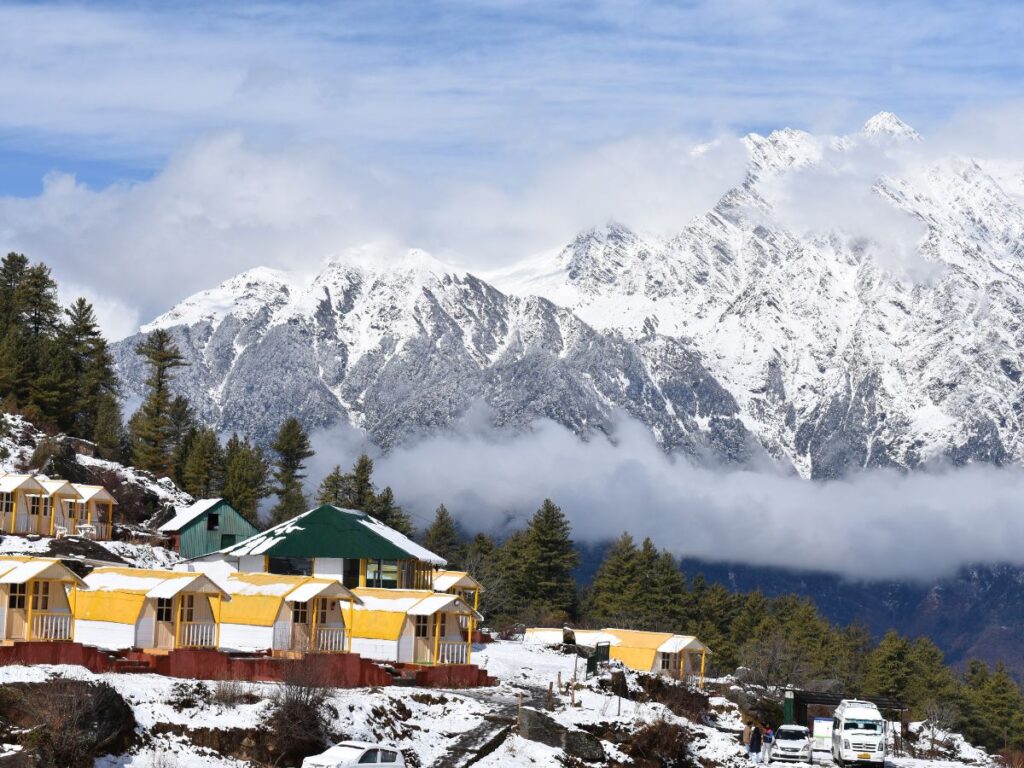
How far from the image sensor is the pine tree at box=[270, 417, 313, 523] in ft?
472

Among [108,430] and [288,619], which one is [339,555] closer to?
[288,619]

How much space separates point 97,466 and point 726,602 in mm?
77012

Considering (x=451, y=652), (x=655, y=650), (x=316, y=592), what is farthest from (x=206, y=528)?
(x=316, y=592)

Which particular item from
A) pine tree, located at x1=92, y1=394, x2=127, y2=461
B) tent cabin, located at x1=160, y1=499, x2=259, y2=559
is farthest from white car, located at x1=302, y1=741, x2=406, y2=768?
pine tree, located at x1=92, y1=394, x2=127, y2=461

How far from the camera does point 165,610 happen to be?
65.9m

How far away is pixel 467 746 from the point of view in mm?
57906

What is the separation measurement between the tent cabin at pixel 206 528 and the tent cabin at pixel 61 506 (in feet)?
27.7

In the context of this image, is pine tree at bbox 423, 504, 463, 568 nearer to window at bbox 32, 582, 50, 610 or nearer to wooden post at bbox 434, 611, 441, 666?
wooden post at bbox 434, 611, 441, 666

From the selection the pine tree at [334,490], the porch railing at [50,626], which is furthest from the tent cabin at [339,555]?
the pine tree at [334,490]

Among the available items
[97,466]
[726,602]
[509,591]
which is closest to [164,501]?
[97,466]

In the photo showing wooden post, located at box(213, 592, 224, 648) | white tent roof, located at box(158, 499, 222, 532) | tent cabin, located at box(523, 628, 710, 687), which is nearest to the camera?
wooden post, located at box(213, 592, 224, 648)

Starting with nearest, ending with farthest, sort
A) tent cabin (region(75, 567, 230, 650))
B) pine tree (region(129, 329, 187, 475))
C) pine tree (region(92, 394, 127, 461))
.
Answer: tent cabin (region(75, 567, 230, 650)) → pine tree (region(92, 394, 127, 461)) → pine tree (region(129, 329, 187, 475))

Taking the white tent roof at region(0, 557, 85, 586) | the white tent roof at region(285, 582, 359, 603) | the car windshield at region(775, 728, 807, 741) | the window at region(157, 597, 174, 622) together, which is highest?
the white tent roof at region(0, 557, 85, 586)

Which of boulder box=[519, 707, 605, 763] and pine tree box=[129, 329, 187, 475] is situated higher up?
pine tree box=[129, 329, 187, 475]
